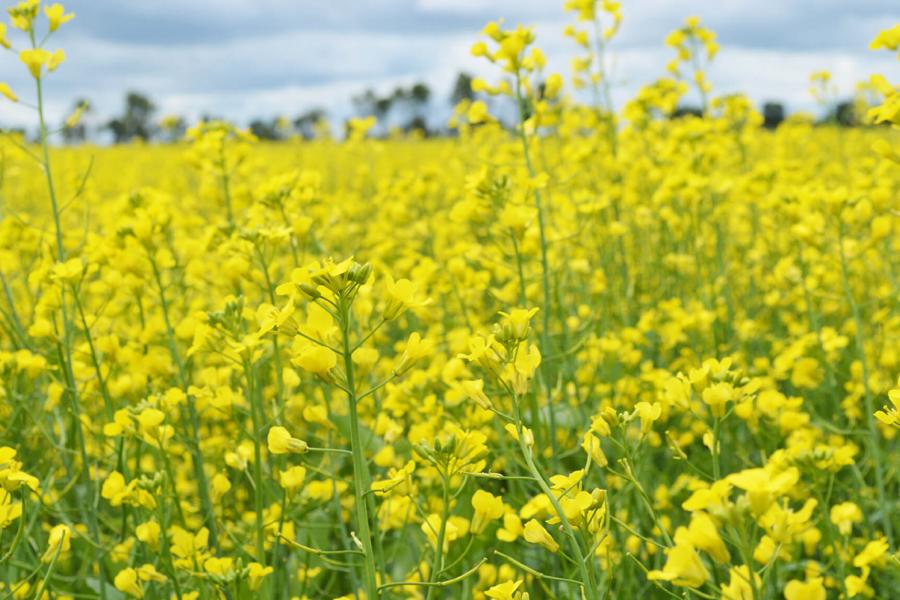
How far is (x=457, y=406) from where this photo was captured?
216 cm

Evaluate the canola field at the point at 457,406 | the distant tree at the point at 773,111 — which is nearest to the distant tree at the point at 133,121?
the distant tree at the point at 773,111

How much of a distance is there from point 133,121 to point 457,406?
5796 centimetres

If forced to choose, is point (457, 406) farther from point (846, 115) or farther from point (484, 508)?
point (846, 115)

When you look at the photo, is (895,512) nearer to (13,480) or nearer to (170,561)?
(170,561)

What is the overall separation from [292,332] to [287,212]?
4.56ft

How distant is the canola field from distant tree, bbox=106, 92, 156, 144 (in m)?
49.8

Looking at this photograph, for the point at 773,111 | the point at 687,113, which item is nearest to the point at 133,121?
the point at 773,111

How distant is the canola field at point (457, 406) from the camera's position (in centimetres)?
122

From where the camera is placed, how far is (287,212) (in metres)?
2.50

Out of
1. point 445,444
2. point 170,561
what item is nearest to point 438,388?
point 170,561

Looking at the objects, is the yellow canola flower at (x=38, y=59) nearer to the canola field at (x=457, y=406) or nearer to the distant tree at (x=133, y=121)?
the canola field at (x=457, y=406)

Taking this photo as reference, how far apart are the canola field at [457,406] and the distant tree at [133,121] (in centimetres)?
4981

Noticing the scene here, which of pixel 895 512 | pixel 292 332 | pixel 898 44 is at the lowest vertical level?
pixel 895 512

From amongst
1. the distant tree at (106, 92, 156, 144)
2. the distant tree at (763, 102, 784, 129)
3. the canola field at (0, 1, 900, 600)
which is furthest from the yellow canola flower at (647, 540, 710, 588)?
the distant tree at (106, 92, 156, 144)
